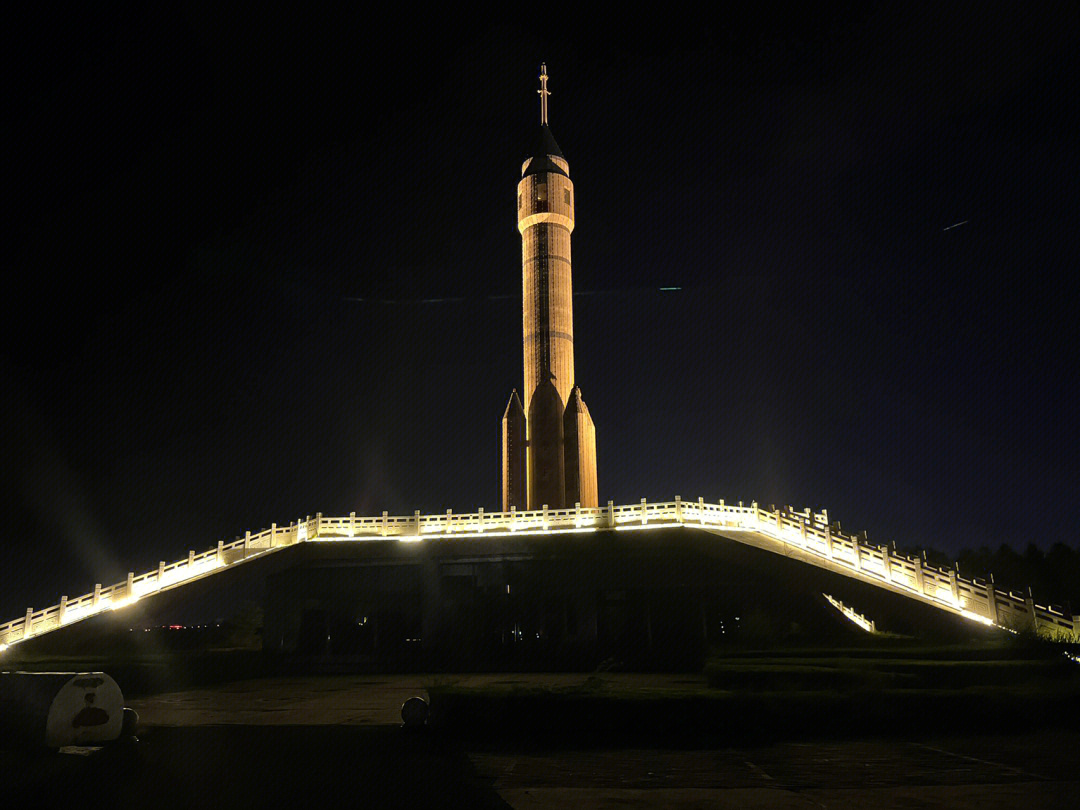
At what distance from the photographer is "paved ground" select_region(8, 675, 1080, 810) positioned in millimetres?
9406

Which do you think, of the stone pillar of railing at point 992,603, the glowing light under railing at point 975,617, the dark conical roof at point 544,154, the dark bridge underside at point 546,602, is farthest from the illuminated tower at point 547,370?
the stone pillar of railing at point 992,603

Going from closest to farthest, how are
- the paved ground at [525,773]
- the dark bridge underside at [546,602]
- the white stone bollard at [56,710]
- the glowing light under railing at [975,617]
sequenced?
1. the paved ground at [525,773]
2. the white stone bollard at [56,710]
3. the glowing light under railing at [975,617]
4. the dark bridge underside at [546,602]

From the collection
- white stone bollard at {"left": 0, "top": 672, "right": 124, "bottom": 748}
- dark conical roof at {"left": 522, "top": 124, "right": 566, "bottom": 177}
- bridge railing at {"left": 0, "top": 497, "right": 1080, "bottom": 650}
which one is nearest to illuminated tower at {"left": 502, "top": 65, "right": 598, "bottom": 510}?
dark conical roof at {"left": 522, "top": 124, "right": 566, "bottom": 177}

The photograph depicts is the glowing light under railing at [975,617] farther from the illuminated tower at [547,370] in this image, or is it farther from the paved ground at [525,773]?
the illuminated tower at [547,370]

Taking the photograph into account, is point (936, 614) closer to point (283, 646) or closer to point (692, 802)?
point (692, 802)

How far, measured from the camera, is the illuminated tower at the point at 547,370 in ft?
126

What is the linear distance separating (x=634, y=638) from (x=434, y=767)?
1717 centimetres

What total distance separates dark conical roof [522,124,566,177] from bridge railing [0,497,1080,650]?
1942cm

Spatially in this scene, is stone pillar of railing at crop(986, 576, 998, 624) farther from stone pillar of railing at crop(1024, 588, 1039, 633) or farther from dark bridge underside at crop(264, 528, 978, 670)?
dark bridge underside at crop(264, 528, 978, 670)

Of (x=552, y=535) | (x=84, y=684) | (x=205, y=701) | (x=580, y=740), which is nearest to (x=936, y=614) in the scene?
(x=552, y=535)

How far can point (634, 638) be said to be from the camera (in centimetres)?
2770

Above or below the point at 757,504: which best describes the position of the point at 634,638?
below

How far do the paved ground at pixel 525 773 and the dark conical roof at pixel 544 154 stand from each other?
32.9 meters

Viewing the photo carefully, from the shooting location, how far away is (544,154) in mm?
43812
